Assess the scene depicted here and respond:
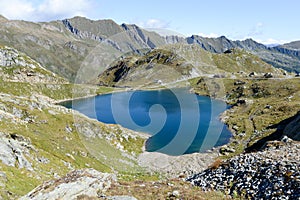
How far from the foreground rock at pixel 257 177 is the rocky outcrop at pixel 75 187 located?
9.69 metres

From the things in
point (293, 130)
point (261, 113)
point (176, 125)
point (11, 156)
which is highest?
point (11, 156)

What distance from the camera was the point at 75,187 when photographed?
2277 centimetres

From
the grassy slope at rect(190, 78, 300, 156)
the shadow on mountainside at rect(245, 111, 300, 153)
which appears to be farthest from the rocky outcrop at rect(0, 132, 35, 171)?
the grassy slope at rect(190, 78, 300, 156)

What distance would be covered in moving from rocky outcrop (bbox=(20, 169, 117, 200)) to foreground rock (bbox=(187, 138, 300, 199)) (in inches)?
381

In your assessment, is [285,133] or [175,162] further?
[285,133]

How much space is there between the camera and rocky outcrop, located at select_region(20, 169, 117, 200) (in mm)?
21641

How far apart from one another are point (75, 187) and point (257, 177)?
15.9 meters

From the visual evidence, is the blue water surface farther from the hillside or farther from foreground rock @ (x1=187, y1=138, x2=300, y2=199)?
foreground rock @ (x1=187, y1=138, x2=300, y2=199)

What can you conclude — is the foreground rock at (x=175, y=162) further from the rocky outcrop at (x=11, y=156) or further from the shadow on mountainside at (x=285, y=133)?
the rocky outcrop at (x=11, y=156)

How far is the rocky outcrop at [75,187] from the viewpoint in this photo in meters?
21.6

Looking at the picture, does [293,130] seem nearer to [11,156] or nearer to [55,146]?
[55,146]

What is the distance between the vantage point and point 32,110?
77.6 metres

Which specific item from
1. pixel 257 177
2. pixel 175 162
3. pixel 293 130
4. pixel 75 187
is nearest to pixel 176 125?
pixel 175 162

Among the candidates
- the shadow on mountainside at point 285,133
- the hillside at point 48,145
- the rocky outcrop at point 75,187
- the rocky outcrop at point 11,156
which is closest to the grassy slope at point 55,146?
the hillside at point 48,145
